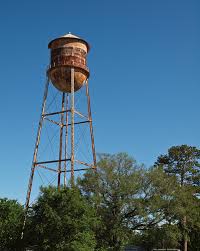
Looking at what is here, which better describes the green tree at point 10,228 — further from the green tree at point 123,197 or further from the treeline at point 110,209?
the green tree at point 123,197

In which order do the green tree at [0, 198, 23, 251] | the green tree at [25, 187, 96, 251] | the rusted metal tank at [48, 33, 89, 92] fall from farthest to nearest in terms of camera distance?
the rusted metal tank at [48, 33, 89, 92] < the green tree at [0, 198, 23, 251] < the green tree at [25, 187, 96, 251]

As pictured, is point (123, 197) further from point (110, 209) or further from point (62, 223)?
point (62, 223)

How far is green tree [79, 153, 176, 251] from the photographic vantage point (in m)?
31.0

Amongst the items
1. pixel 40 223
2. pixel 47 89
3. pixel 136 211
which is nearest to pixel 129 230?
pixel 136 211

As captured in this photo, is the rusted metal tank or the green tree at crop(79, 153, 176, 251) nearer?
the green tree at crop(79, 153, 176, 251)

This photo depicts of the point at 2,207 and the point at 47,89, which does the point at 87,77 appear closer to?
the point at 47,89

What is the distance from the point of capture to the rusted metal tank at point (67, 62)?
1307 inches

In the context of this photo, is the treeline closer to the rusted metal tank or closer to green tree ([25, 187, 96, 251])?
green tree ([25, 187, 96, 251])

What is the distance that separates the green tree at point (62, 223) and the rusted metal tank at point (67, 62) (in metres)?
8.43

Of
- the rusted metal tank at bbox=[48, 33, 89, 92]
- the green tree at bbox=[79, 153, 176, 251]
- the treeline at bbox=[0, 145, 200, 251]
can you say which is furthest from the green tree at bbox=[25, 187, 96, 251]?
the rusted metal tank at bbox=[48, 33, 89, 92]

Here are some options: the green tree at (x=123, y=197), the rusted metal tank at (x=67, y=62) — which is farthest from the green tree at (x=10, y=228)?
the rusted metal tank at (x=67, y=62)

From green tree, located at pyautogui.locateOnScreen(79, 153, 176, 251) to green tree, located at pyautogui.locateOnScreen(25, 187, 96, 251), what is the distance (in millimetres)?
1964

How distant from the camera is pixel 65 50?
33.6 metres

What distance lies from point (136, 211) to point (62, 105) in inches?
400
